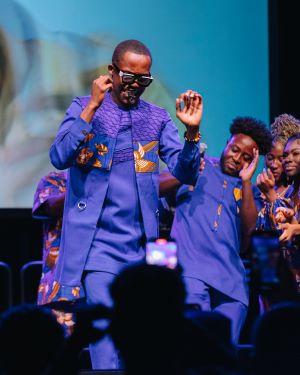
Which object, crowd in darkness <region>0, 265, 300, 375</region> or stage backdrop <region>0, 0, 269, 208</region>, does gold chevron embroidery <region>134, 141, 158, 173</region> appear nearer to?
crowd in darkness <region>0, 265, 300, 375</region>

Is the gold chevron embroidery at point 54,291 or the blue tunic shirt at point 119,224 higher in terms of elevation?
the blue tunic shirt at point 119,224

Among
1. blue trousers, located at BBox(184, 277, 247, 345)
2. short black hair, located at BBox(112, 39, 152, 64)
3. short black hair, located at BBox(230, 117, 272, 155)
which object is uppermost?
short black hair, located at BBox(112, 39, 152, 64)

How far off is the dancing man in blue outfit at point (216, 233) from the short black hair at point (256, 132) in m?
0.20

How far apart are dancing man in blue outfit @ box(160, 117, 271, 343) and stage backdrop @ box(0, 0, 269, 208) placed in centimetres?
166

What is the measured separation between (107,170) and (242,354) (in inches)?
48.4

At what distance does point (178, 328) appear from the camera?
1912mm

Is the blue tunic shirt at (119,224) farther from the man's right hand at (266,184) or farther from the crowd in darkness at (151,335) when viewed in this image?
the crowd in darkness at (151,335)

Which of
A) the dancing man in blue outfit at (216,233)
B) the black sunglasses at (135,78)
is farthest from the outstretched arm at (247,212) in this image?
the black sunglasses at (135,78)

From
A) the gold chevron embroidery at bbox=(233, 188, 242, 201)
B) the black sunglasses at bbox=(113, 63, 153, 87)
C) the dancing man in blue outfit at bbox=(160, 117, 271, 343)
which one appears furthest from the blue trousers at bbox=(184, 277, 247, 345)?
the black sunglasses at bbox=(113, 63, 153, 87)

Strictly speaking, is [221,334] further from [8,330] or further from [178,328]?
[8,330]

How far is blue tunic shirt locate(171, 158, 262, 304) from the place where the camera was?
175 inches

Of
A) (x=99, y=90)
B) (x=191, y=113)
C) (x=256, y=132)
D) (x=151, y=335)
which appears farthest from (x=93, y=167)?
(x=151, y=335)

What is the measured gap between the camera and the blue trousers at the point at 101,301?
3.54m

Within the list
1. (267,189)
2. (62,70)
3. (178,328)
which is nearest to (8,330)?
(178,328)
